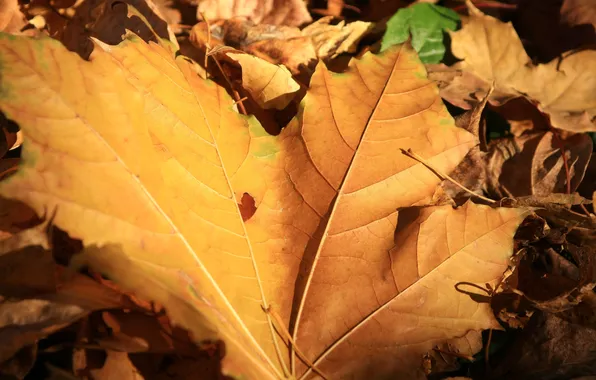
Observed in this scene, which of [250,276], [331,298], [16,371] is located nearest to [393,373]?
[331,298]

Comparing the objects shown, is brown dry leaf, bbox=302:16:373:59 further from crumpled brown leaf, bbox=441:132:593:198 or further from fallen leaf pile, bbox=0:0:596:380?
crumpled brown leaf, bbox=441:132:593:198

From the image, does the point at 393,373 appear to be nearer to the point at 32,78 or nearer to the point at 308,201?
the point at 308,201

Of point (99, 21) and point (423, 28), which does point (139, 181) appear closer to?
point (99, 21)

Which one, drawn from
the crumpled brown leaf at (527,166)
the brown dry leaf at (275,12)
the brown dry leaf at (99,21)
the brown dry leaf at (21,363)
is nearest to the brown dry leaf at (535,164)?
the crumpled brown leaf at (527,166)

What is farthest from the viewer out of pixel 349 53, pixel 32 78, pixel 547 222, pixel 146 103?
pixel 349 53

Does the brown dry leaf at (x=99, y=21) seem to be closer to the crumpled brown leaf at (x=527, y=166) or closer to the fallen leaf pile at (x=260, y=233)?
the fallen leaf pile at (x=260, y=233)

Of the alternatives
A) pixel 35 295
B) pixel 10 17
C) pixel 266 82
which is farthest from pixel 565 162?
pixel 10 17

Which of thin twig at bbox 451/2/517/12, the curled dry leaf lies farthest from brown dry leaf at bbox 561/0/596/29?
the curled dry leaf
